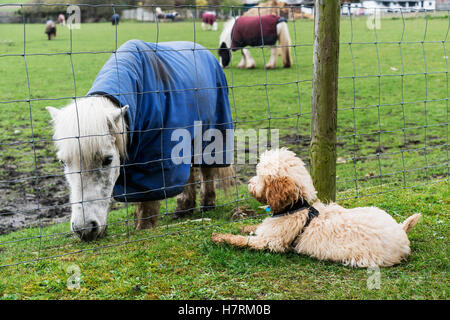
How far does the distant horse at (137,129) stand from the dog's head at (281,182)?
38.3 inches

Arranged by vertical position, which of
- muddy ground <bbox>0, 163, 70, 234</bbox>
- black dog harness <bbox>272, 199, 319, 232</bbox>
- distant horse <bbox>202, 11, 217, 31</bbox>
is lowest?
muddy ground <bbox>0, 163, 70, 234</bbox>

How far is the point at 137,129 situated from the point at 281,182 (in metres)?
1.50

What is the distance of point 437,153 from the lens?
7.62 m

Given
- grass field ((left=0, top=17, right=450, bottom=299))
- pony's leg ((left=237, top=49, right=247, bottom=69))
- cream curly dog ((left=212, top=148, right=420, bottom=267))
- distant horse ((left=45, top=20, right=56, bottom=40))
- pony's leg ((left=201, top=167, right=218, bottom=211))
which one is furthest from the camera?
distant horse ((left=45, top=20, right=56, bottom=40))

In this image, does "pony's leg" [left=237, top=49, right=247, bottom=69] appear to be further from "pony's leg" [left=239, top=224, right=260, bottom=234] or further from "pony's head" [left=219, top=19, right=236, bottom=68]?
"pony's leg" [left=239, top=224, right=260, bottom=234]

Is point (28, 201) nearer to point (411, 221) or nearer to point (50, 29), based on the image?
point (411, 221)

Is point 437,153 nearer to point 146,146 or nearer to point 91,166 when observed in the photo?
point 146,146

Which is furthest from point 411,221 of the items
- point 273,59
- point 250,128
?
point 273,59

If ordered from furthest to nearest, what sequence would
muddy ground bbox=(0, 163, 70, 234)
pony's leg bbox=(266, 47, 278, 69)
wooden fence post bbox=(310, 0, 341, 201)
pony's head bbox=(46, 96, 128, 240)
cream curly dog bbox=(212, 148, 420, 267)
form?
pony's leg bbox=(266, 47, 278, 69), muddy ground bbox=(0, 163, 70, 234), wooden fence post bbox=(310, 0, 341, 201), pony's head bbox=(46, 96, 128, 240), cream curly dog bbox=(212, 148, 420, 267)

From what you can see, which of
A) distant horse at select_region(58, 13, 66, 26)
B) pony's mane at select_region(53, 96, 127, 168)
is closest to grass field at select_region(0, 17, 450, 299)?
pony's mane at select_region(53, 96, 127, 168)

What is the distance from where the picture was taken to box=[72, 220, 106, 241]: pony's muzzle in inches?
146

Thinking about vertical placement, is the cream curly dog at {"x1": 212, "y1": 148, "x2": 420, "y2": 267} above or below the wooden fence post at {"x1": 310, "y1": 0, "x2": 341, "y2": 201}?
below

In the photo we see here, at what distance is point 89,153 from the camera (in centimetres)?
372

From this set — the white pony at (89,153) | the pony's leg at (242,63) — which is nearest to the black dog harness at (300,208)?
the white pony at (89,153)
